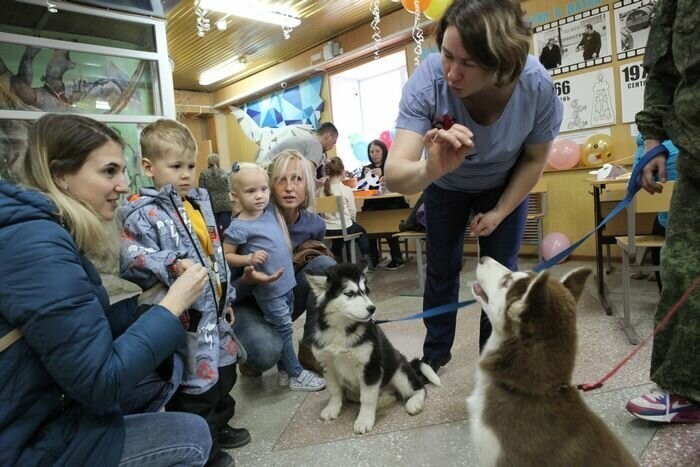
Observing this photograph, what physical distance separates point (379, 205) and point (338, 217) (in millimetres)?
914

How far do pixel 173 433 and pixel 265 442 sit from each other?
903mm

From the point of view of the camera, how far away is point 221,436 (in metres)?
2.03

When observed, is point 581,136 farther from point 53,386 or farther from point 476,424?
point 53,386

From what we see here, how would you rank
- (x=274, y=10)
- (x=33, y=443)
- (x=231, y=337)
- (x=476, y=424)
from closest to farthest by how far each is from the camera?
1. (x=33, y=443)
2. (x=476, y=424)
3. (x=231, y=337)
4. (x=274, y=10)

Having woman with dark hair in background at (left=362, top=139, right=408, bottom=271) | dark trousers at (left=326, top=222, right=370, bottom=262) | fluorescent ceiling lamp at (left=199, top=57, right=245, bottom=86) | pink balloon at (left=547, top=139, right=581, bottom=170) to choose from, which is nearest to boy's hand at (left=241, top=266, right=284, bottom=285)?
dark trousers at (left=326, top=222, right=370, bottom=262)

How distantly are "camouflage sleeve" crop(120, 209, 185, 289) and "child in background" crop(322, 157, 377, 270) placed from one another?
3.31 m

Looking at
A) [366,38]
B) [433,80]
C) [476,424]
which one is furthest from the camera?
[366,38]

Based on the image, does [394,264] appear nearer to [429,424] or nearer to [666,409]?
[429,424]

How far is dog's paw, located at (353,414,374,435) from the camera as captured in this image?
2.01 m

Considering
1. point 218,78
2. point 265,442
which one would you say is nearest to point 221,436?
point 265,442

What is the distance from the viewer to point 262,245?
95.4 inches

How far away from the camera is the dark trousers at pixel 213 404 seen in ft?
5.56

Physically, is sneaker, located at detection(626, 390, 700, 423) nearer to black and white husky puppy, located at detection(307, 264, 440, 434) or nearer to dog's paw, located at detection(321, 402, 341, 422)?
black and white husky puppy, located at detection(307, 264, 440, 434)

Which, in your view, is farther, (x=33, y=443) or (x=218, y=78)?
(x=218, y=78)
